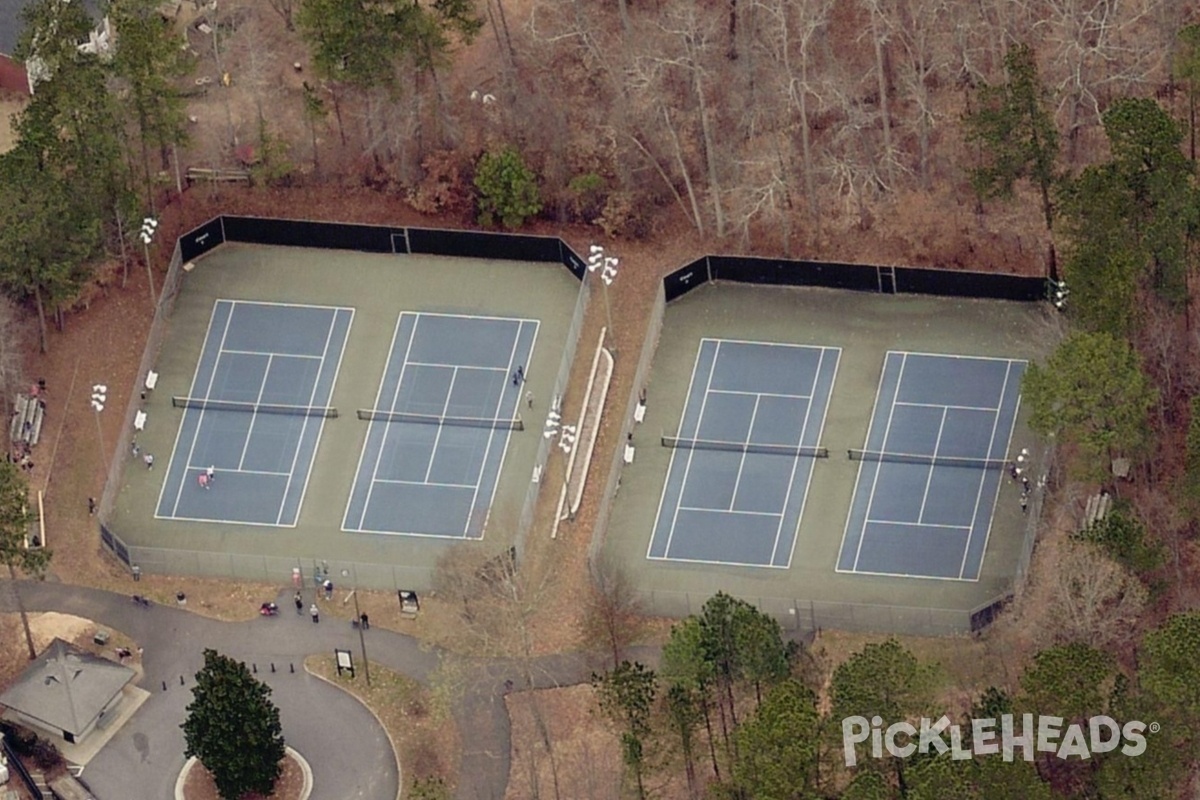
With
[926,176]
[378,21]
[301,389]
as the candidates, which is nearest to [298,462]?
[301,389]

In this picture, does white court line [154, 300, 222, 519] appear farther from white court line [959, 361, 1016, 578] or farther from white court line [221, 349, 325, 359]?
white court line [959, 361, 1016, 578]

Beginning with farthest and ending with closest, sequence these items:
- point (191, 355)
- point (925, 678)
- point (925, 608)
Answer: point (191, 355) < point (925, 608) < point (925, 678)

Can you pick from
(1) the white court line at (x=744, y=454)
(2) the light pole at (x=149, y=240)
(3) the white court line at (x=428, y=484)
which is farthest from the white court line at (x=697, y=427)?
(2) the light pole at (x=149, y=240)

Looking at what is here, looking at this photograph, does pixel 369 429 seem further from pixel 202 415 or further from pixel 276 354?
pixel 202 415

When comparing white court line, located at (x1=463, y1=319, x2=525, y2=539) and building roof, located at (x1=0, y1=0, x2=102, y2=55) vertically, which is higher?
building roof, located at (x1=0, y1=0, x2=102, y2=55)

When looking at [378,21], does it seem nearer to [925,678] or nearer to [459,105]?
[459,105]

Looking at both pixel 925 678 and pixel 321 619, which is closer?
pixel 925 678

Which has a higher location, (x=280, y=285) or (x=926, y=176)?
(x=926, y=176)

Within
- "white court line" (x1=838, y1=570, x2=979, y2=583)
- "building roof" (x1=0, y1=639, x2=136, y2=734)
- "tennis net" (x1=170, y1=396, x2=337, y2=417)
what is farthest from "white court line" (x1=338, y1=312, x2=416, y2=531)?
"white court line" (x1=838, y1=570, x2=979, y2=583)
